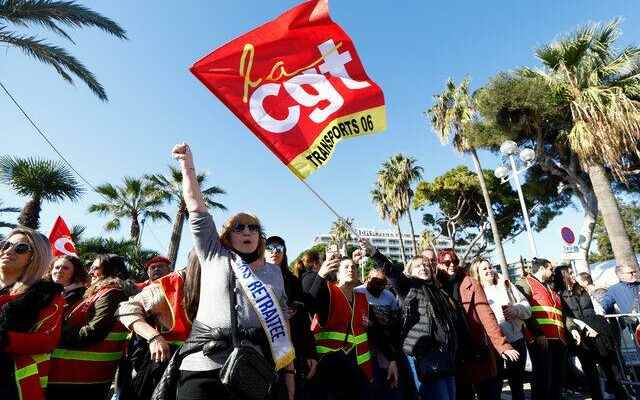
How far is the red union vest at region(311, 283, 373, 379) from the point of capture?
366 cm

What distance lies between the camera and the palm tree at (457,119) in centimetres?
1973

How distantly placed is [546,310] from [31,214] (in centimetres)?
1257

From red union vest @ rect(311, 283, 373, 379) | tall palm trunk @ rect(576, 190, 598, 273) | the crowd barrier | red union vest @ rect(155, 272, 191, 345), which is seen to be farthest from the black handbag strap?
tall palm trunk @ rect(576, 190, 598, 273)

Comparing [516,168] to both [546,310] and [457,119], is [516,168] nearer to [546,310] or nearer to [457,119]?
[546,310]

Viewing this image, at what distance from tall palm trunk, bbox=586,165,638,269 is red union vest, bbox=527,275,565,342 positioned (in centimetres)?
687

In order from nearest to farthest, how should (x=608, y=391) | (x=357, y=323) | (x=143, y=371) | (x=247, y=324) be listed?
(x=247, y=324)
(x=143, y=371)
(x=357, y=323)
(x=608, y=391)

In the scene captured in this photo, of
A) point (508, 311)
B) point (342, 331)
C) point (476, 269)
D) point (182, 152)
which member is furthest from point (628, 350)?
point (182, 152)

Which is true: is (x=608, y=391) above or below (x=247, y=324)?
below

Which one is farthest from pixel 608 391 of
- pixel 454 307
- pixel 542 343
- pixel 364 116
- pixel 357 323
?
pixel 364 116

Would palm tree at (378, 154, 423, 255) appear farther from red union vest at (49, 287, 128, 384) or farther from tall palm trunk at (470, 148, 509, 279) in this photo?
red union vest at (49, 287, 128, 384)

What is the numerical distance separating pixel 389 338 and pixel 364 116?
2297 millimetres

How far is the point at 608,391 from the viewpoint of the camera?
18.8ft

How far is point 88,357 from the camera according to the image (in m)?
2.87

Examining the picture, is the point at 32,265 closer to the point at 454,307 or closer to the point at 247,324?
the point at 247,324
